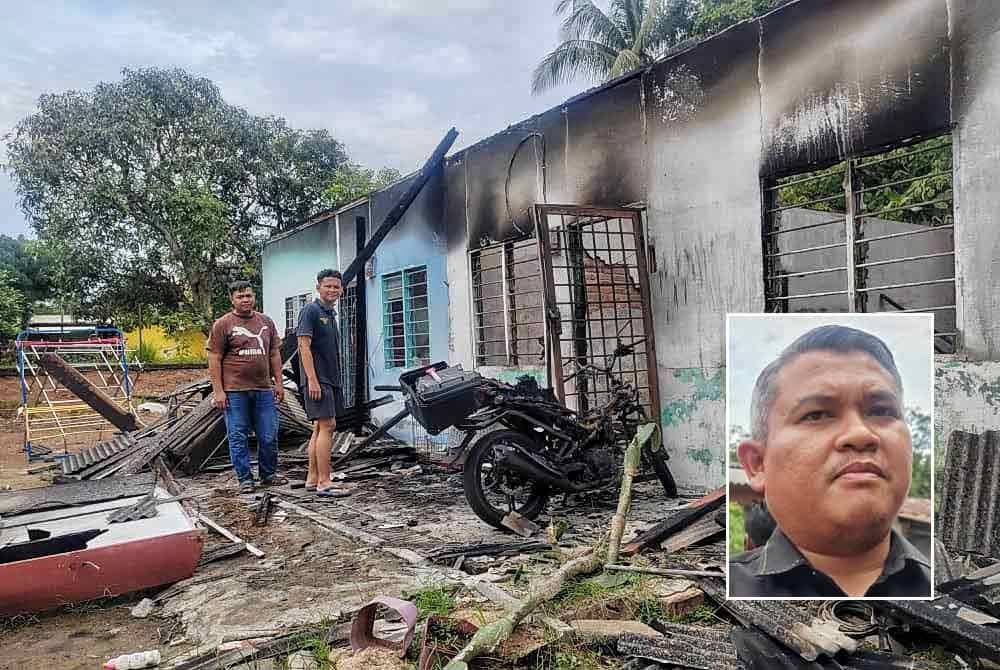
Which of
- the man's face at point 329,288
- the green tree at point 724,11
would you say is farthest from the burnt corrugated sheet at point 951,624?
the green tree at point 724,11

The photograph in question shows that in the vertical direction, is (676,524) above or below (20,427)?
above

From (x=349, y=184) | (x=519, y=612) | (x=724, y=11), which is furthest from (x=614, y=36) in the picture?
(x=519, y=612)

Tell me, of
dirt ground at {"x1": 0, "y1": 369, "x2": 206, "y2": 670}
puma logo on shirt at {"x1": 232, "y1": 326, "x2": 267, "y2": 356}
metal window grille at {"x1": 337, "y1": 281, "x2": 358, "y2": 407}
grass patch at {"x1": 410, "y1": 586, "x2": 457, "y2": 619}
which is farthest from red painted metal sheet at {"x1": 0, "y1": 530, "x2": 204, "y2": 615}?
metal window grille at {"x1": 337, "y1": 281, "x2": 358, "y2": 407}

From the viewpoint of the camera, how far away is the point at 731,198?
5609 mm

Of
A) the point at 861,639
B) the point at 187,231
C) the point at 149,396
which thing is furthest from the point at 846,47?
the point at 187,231

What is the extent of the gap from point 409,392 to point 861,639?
10.7ft

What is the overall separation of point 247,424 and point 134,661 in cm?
364

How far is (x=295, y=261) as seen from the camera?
1379cm

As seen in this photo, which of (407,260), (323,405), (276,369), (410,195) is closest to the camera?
(323,405)

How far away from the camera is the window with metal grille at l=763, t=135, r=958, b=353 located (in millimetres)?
4848

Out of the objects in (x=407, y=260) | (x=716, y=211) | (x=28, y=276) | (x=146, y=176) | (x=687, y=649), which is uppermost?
(x=146, y=176)

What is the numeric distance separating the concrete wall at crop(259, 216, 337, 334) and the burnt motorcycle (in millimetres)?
7656

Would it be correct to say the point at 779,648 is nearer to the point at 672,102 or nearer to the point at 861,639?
the point at 861,639

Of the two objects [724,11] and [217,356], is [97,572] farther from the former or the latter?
[724,11]
